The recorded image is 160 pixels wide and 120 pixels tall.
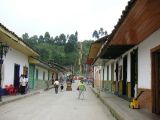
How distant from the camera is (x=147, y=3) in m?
9.19

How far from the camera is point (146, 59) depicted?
654 inches

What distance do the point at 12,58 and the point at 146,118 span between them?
17.8 metres

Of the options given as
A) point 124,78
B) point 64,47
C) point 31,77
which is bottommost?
point 124,78

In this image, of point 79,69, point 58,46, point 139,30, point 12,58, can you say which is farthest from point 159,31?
point 79,69

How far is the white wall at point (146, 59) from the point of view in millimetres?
14982

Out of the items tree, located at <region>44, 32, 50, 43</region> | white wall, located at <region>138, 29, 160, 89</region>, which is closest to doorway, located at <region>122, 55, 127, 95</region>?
white wall, located at <region>138, 29, 160, 89</region>

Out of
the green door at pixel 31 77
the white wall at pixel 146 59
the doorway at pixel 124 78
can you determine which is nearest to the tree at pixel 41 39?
the green door at pixel 31 77

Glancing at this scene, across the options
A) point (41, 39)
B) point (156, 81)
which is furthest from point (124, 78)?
point (41, 39)

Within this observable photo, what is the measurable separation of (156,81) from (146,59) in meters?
1.80

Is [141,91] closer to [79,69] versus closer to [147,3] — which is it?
[147,3]

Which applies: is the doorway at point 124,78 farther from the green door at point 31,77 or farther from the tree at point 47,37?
the tree at point 47,37

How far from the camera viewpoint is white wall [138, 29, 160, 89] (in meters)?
15.0

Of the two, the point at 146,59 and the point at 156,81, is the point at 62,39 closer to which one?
the point at 146,59

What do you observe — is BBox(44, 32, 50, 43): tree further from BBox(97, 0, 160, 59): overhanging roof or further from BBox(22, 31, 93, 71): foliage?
BBox(97, 0, 160, 59): overhanging roof
